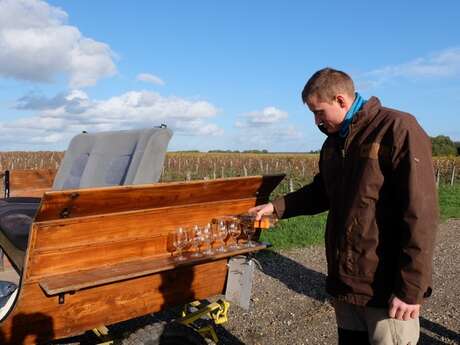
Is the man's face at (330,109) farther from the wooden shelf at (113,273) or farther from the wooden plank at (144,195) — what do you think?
the wooden shelf at (113,273)

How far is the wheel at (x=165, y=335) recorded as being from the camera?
275 centimetres

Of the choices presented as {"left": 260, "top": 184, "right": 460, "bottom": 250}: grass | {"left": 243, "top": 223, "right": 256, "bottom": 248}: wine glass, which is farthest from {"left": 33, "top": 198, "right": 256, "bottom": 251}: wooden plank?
{"left": 260, "top": 184, "right": 460, "bottom": 250}: grass

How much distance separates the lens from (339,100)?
7.71 ft

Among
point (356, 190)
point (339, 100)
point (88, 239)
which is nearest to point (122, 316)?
point (88, 239)

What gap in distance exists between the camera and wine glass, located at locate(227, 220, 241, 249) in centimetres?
303

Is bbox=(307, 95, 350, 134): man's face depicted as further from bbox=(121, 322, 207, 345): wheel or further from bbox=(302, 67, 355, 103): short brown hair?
bbox=(121, 322, 207, 345): wheel

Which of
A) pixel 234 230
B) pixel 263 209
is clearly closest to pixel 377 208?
pixel 263 209

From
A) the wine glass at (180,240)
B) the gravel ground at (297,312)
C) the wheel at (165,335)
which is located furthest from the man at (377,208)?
the gravel ground at (297,312)

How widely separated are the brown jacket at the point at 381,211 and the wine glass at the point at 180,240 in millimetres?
870

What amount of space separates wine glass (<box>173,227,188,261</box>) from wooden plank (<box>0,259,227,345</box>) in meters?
0.12

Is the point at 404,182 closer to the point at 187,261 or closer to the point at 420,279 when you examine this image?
the point at 420,279

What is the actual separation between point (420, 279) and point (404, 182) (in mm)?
447

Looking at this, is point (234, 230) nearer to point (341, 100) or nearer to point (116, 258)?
point (116, 258)

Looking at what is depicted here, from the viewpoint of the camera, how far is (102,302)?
2512 millimetres
